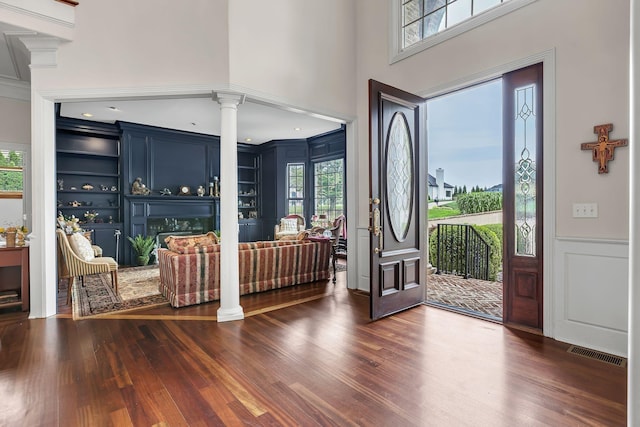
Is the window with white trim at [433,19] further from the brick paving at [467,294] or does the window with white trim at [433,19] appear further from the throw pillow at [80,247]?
the throw pillow at [80,247]

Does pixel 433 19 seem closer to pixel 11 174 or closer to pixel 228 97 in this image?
pixel 228 97

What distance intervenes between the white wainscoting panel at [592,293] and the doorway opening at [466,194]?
170 cm

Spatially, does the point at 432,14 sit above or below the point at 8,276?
above

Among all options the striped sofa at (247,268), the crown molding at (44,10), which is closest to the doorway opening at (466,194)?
the striped sofa at (247,268)

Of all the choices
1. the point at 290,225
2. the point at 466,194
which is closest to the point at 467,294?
the point at 466,194

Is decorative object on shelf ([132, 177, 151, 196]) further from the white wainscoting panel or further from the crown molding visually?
the white wainscoting panel

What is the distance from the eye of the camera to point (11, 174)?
5039mm

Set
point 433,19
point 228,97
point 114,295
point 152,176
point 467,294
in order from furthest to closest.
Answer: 1. point 152,176
2. point 467,294
3. point 114,295
4. point 433,19
5. point 228,97

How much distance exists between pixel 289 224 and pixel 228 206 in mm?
4491

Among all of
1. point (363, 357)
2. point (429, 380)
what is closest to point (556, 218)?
point (429, 380)

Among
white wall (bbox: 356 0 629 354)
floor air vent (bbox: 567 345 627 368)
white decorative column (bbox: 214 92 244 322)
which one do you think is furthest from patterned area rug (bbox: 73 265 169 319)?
white wall (bbox: 356 0 629 354)

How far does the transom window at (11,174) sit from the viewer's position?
497cm

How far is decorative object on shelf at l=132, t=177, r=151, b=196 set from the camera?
710cm

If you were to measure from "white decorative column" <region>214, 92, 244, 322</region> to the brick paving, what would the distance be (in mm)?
2480
